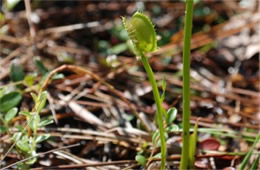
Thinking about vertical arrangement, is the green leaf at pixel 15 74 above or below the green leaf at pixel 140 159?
above

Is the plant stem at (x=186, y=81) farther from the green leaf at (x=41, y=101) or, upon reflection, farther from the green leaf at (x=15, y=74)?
the green leaf at (x=15, y=74)

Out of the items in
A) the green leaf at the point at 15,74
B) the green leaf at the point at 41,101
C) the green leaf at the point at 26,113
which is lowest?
the green leaf at the point at 26,113

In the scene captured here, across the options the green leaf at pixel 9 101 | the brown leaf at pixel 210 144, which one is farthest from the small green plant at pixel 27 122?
the brown leaf at pixel 210 144

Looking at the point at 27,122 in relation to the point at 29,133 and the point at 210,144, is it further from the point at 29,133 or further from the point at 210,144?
the point at 210,144

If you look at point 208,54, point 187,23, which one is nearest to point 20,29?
point 208,54

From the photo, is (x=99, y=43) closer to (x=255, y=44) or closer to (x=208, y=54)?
(x=208, y=54)

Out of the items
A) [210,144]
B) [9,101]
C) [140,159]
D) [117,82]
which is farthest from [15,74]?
[210,144]

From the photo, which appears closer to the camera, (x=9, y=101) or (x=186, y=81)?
(x=186, y=81)

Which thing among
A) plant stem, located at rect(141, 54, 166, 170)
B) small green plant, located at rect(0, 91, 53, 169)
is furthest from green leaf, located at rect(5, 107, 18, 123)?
plant stem, located at rect(141, 54, 166, 170)
